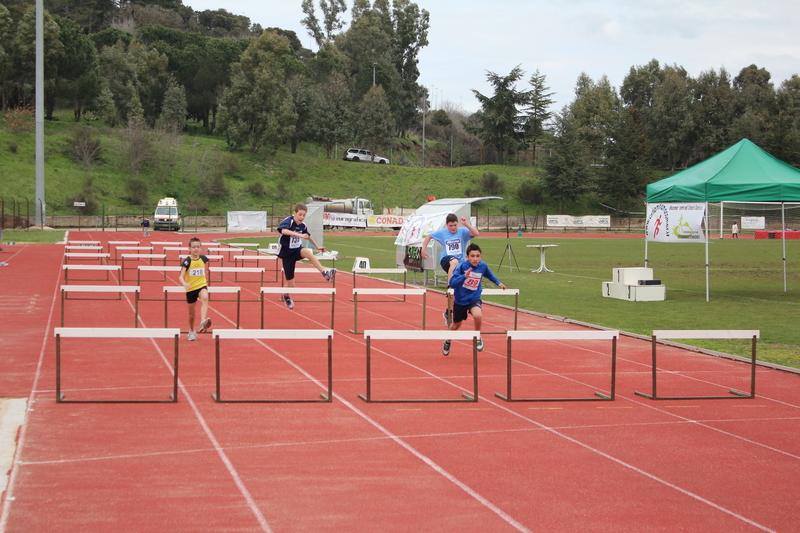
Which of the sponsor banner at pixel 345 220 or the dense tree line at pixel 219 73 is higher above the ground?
the dense tree line at pixel 219 73

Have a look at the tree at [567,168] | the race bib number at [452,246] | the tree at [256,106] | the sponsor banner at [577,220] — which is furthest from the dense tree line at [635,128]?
the race bib number at [452,246]

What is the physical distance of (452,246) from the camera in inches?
503

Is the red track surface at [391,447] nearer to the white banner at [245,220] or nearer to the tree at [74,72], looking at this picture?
the white banner at [245,220]

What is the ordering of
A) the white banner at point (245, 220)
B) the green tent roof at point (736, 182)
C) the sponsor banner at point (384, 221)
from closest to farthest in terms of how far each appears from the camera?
the green tent roof at point (736, 182) → the white banner at point (245, 220) → the sponsor banner at point (384, 221)

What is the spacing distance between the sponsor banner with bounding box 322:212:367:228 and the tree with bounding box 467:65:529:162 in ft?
114

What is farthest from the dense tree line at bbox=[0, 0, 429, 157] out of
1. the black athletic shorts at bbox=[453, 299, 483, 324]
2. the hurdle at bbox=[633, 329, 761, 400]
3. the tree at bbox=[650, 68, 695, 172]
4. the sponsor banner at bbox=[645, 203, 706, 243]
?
the hurdle at bbox=[633, 329, 761, 400]

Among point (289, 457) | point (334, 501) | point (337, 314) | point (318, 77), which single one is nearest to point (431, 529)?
point (334, 501)

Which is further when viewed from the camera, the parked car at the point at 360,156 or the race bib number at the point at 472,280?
the parked car at the point at 360,156

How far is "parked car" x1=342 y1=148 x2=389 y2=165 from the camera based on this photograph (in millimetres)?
85000

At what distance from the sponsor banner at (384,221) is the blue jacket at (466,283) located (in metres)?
53.1

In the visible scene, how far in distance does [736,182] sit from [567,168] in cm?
6068

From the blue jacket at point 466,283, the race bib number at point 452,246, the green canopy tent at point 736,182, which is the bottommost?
the blue jacket at point 466,283

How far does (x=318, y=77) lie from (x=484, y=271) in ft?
304

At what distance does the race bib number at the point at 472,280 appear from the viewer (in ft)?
32.3
